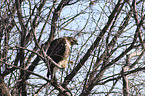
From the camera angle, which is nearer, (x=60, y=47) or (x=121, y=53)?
(x=121, y=53)

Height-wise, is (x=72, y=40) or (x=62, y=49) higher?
(x=72, y=40)

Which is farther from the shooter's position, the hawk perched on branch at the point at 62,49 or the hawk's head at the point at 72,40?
the hawk's head at the point at 72,40

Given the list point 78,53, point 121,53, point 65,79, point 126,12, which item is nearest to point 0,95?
point 65,79

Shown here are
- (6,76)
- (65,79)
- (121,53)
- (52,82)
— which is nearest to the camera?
(52,82)

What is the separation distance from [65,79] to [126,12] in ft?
6.50

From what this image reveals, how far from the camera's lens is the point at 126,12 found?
5.09 meters

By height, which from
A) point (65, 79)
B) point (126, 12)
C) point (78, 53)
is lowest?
point (65, 79)

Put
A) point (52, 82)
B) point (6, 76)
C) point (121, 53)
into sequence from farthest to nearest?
point (6, 76) → point (121, 53) → point (52, 82)

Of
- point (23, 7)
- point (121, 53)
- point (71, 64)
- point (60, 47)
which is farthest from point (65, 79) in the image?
point (23, 7)

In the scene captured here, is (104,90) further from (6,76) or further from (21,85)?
(6,76)

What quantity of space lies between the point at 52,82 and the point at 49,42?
1.16 metres

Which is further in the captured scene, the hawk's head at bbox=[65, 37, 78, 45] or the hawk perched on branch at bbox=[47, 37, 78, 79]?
the hawk's head at bbox=[65, 37, 78, 45]

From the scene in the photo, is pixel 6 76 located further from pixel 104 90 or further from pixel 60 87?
pixel 104 90

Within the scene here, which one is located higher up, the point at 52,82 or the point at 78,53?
the point at 78,53
